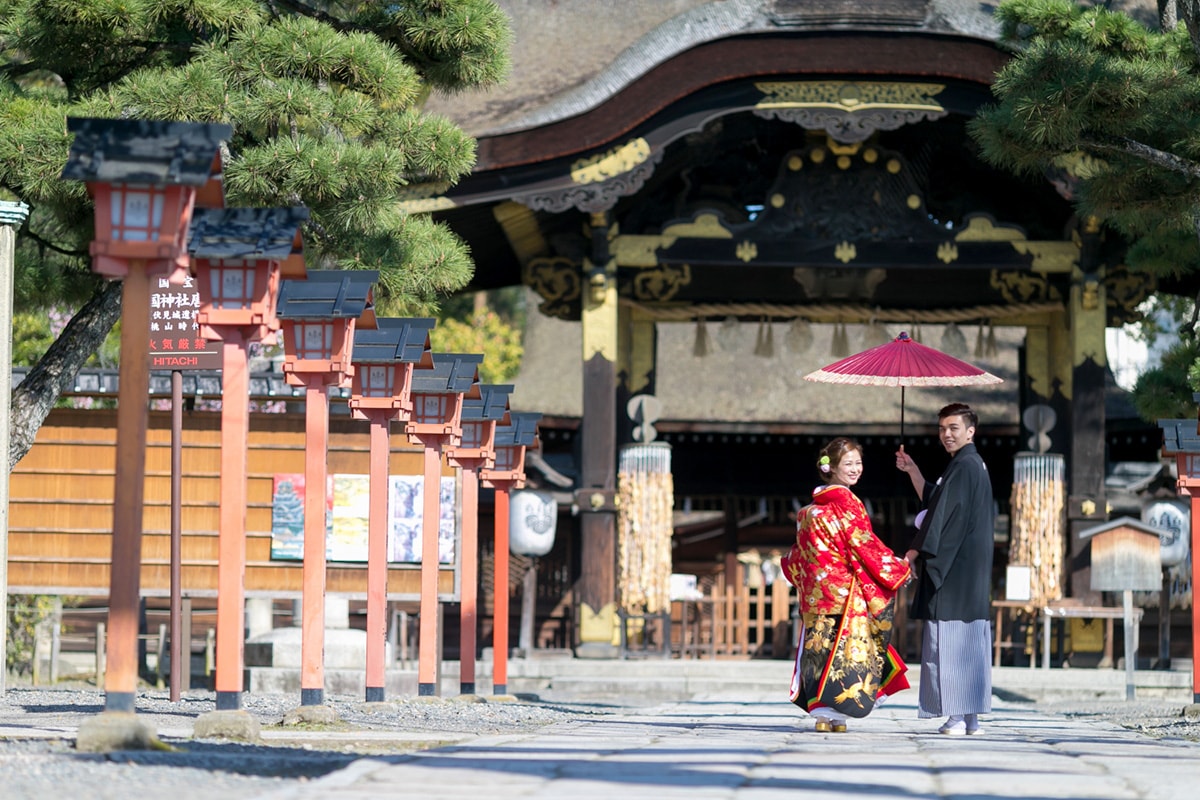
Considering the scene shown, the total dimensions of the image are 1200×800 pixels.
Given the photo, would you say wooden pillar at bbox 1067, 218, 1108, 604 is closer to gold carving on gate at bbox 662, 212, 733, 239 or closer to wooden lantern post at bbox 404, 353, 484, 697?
gold carving on gate at bbox 662, 212, 733, 239

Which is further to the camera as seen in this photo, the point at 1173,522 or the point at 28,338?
the point at 28,338

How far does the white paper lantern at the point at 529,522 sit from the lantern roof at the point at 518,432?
12.9 feet

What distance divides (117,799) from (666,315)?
15.5m

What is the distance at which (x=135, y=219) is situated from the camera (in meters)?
7.12

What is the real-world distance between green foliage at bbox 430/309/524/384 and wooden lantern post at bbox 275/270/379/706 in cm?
1834

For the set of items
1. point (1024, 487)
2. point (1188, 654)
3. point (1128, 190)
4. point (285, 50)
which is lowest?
point (1188, 654)

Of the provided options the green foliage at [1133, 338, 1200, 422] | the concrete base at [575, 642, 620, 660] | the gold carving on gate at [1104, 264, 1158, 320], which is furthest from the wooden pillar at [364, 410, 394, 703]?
the gold carving on gate at [1104, 264, 1158, 320]

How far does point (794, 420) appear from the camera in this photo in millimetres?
23688

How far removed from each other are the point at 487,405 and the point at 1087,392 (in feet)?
24.9

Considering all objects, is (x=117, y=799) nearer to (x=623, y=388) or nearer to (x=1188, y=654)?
(x=623, y=388)

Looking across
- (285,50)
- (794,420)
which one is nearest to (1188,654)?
(794,420)

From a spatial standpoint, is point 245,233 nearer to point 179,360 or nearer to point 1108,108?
point 1108,108

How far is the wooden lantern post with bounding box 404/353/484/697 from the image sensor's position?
12.6 m

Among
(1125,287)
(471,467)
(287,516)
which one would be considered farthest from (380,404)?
(1125,287)
